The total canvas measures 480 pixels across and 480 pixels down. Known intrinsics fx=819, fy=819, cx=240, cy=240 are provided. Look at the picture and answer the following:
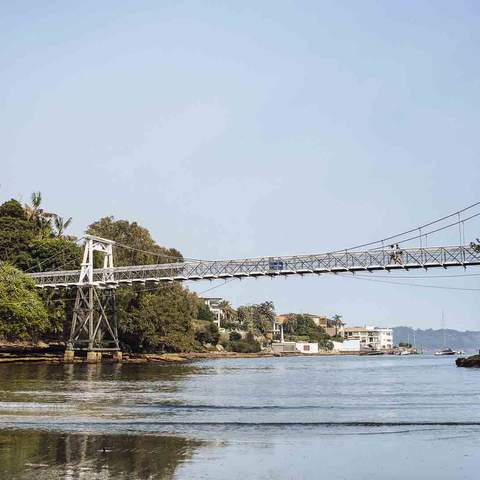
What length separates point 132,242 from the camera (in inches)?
4437

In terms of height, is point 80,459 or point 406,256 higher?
point 406,256

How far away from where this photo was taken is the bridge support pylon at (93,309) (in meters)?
93.0

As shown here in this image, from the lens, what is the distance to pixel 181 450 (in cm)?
1589

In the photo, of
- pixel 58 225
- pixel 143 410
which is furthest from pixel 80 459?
pixel 58 225

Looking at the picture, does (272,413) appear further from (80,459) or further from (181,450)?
(80,459)

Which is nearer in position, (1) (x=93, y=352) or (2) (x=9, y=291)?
(2) (x=9, y=291)

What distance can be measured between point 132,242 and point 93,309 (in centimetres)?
1847

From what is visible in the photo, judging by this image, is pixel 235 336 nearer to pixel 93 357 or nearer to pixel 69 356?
pixel 93 357

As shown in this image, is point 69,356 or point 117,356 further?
point 117,356

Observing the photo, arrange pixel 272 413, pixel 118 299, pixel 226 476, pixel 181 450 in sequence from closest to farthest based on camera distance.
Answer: pixel 226 476, pixel 181 450, pixel 272 413, pixel 118 299

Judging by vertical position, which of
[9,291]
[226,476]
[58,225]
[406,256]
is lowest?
[226,476]

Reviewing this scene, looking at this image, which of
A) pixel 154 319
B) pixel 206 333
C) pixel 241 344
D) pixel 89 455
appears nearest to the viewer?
pixel 89 455

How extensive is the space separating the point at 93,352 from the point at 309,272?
85.6ft

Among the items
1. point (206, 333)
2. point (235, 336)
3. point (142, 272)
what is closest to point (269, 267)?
point (142, 272)
